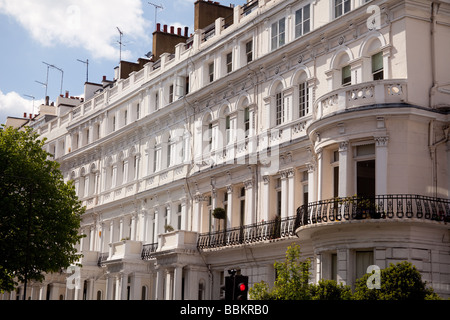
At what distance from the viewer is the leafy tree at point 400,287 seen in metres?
23.4

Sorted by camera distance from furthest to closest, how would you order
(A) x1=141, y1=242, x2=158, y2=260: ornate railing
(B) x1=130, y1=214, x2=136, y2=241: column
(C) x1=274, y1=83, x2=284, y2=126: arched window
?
(B) x1=130, y1=214, x2=136, y2=241: column → (A) x1=141, y1=242, x2=158, y2=260: ornate railing → (C) x1=274, y1=83, x2=284, y2=126: arched window

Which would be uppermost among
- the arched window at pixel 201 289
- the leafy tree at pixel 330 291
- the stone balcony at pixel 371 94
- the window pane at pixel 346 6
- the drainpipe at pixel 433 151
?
the window pane at pixel 346 6

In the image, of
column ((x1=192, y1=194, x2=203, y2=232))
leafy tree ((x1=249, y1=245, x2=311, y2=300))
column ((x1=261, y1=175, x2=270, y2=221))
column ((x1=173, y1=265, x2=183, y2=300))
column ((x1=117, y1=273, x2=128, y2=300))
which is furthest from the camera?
column ((x1=117, y1=273, x2=128, y2=300))

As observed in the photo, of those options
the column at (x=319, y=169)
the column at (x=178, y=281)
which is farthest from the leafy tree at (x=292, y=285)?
the column at (x=178, y=281)

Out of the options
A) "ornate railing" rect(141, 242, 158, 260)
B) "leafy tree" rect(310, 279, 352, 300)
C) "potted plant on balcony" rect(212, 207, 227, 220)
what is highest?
"potted plant on balcony" rect(212, 207, 227, 220)

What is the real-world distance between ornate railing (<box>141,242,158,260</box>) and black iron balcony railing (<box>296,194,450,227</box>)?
16573 mm

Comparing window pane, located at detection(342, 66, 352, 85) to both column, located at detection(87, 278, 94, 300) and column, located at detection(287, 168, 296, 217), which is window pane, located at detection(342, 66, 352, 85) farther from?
column, located at detection(87, 278, 94, 300)

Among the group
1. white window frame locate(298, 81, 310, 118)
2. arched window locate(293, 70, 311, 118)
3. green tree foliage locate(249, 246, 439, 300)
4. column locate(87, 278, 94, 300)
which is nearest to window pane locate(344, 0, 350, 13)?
arched window locate(293, 70, 311, 118)

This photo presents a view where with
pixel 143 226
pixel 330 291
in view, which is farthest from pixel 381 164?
pixel 143 226

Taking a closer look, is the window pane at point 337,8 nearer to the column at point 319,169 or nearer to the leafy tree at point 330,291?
the column at point 319,169

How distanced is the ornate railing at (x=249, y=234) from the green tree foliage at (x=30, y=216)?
332 inches

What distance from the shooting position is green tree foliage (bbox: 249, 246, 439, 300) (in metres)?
23.5
